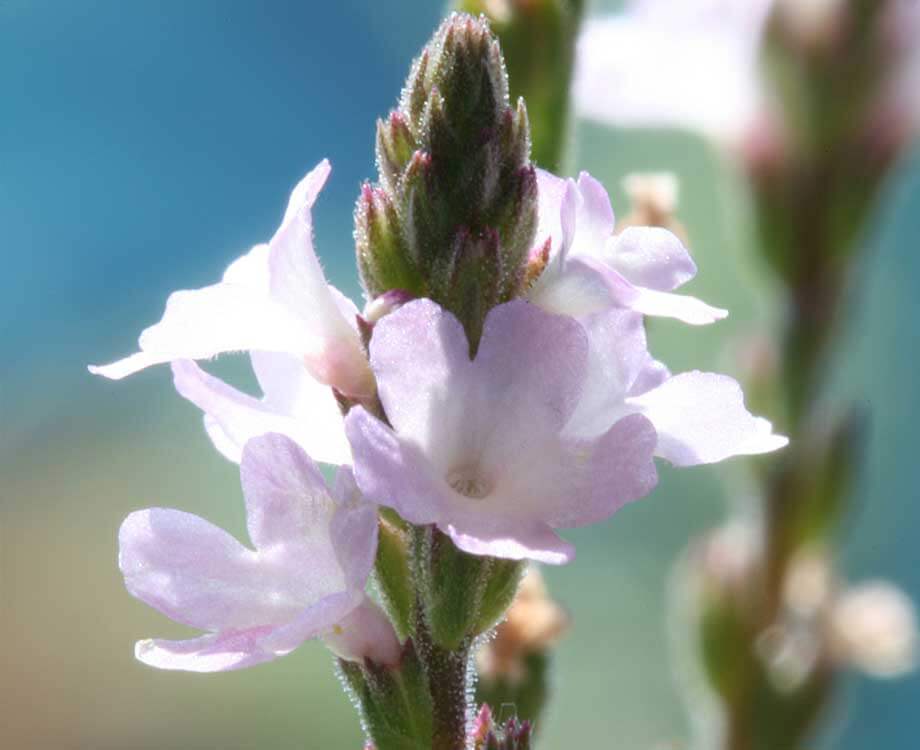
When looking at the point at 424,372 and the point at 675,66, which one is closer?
the point at 424,372

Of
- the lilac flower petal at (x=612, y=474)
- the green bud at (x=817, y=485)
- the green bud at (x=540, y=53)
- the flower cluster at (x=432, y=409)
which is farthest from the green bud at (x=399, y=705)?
the green bud at (x=817, y=485)

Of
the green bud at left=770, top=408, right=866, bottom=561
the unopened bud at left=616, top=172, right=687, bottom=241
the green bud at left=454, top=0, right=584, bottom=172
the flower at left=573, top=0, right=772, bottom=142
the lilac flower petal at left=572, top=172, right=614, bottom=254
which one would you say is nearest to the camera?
the lilac flower petal at left=572, top=172, right=614, bottom=254

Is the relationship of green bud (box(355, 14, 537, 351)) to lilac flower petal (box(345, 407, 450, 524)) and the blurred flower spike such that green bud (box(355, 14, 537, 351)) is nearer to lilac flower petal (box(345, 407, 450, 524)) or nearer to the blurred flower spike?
lilac flower petal (box(345, 407, 450, 524))

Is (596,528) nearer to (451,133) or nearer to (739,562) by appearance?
(739,562)

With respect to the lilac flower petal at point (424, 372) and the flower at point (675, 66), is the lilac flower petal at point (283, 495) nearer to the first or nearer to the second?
the lilac flower petal at point (424, 372)

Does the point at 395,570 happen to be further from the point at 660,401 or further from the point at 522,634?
the point at 522,634

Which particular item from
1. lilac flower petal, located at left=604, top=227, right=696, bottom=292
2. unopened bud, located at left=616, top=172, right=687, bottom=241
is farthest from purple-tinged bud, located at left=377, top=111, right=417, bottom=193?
unopened bud, located at left=616, top=172, right=687, bottom=241

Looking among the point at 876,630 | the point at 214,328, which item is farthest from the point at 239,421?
the point at 876,630
